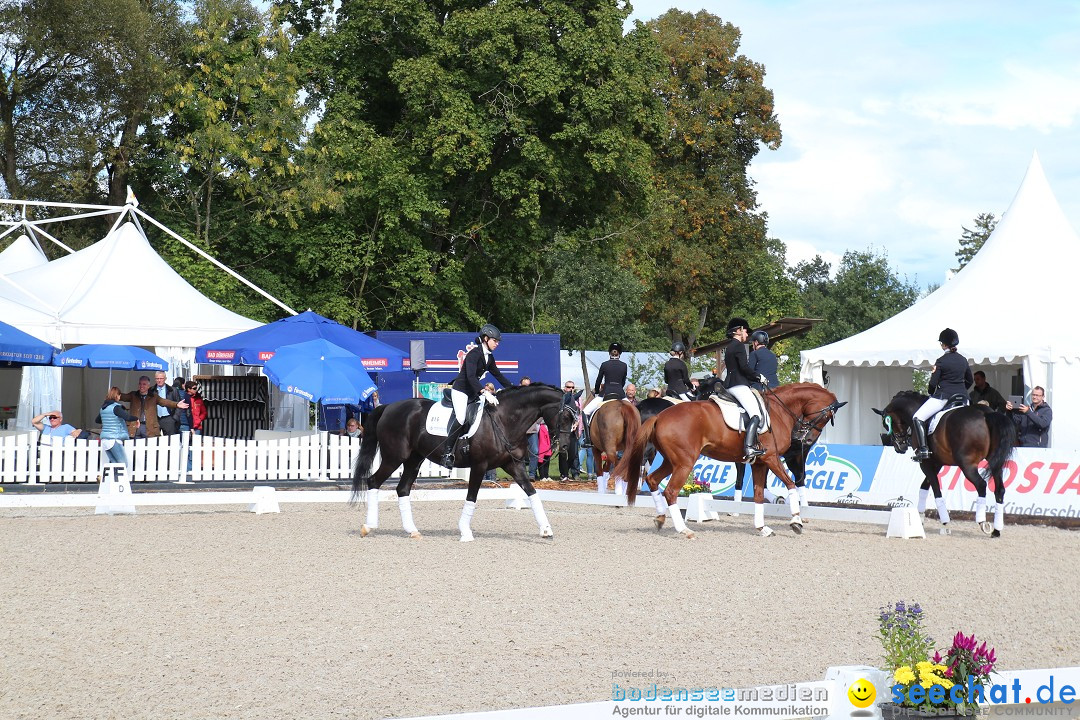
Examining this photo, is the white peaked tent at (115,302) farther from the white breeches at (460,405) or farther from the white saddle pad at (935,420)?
the white saddle pad at (935,420)

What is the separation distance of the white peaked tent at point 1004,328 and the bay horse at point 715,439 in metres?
6.71

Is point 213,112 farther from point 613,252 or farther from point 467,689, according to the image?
point 467,689

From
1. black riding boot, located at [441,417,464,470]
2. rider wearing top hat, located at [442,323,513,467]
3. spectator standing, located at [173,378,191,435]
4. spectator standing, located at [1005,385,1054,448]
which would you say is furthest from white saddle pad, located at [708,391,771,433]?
spectator standing, located at [173,378,191,435]

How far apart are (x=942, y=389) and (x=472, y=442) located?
20.4 feet

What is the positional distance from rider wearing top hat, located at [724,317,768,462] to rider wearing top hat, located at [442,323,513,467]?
9.77 ft

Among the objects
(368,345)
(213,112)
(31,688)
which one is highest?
(213,112)

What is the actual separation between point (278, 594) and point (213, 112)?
25.7 metres

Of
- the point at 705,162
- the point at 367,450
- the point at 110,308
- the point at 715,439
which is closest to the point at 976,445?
the point at 715,439

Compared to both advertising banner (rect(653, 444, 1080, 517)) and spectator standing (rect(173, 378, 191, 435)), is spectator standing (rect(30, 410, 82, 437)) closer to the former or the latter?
spectator standing (rect(173, 378, 191, 435))

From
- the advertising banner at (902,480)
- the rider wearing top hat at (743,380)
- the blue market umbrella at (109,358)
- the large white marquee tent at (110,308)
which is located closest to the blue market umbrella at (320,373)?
the blue market umbrella at (109,358)

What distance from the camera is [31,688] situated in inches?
270

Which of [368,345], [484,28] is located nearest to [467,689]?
[368,345]

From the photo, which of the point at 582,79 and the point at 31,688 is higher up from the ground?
the point at 582,79

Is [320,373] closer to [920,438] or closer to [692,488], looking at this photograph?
[692,488]
